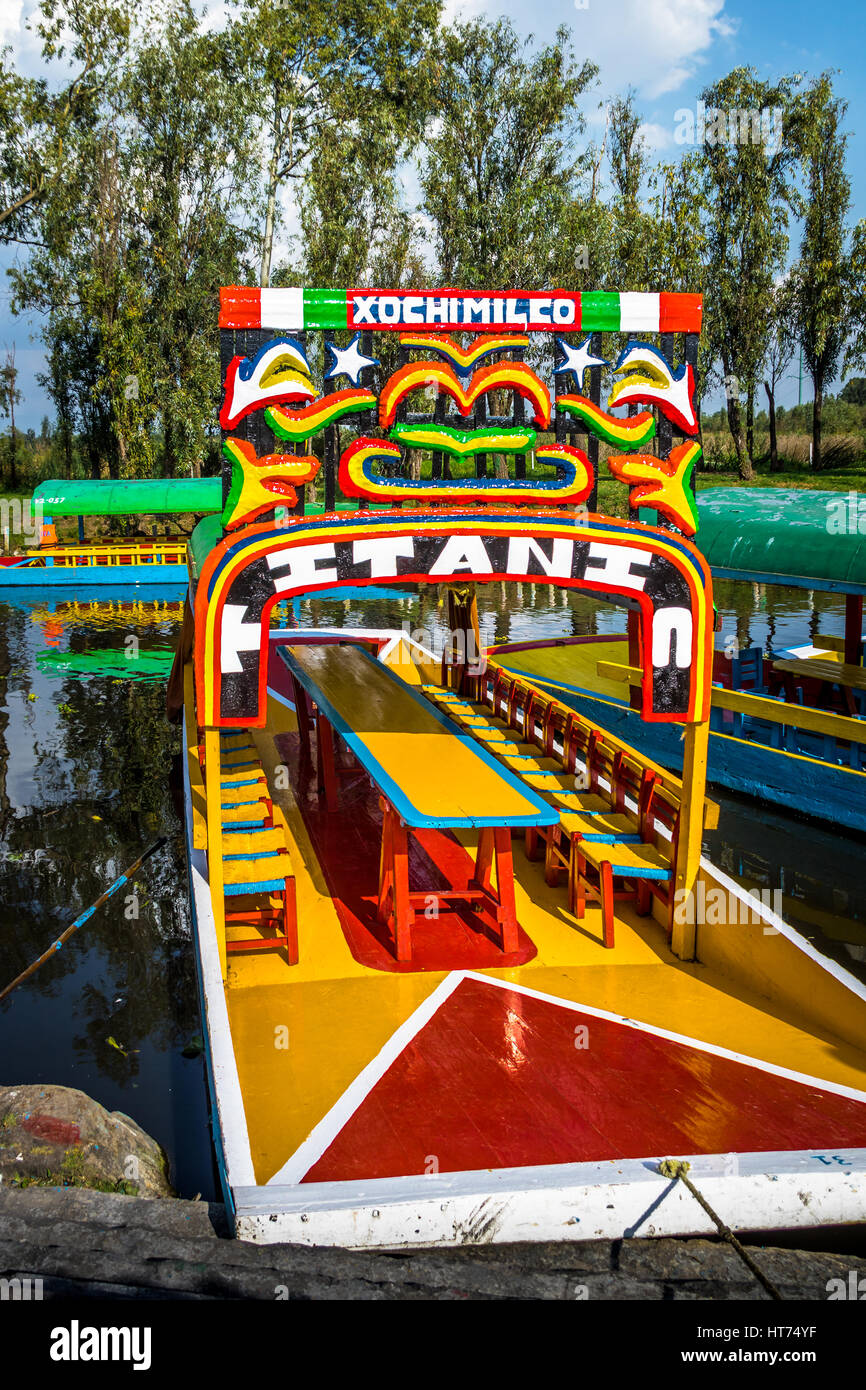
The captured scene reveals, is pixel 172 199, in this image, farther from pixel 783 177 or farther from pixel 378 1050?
pixel 378 1050

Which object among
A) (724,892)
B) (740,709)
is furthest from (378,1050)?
(740,709)

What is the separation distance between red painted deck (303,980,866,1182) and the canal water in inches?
60.8

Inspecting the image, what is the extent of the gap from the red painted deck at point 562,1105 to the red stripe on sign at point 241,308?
14.3ft

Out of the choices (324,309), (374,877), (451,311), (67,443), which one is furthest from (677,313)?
(67,443)

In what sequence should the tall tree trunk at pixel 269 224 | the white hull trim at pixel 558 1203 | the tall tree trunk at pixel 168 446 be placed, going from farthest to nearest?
the tall tree trunk at pixel 168 446
the tall tree trunk at pixel 269 224
the white hull trim at pixel 558 1203

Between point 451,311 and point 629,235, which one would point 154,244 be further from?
point 451,311

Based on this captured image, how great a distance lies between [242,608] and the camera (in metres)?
6.03

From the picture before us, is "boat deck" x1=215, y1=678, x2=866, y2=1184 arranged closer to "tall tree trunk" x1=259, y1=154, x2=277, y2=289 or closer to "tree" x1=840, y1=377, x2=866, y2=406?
"tall tree trunk" x1=259, y1=154, x2=277, y2=289

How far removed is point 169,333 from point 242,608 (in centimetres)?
3655

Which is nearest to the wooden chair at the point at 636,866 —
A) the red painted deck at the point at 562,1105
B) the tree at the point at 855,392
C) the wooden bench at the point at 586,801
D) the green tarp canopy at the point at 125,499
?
the wooden bench at the point at 586,801

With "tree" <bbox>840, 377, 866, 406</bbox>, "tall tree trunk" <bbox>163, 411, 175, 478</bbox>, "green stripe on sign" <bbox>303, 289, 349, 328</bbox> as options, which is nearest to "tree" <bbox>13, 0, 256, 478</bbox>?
"tall tree trunk" <bbox>163, 411, 175, 478</bbox>

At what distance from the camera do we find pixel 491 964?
6.93m

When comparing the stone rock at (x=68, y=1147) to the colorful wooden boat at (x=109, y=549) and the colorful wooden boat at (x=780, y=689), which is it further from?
the colorful wooden boat at (x=109, y=549)

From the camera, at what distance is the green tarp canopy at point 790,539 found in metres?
11.8
